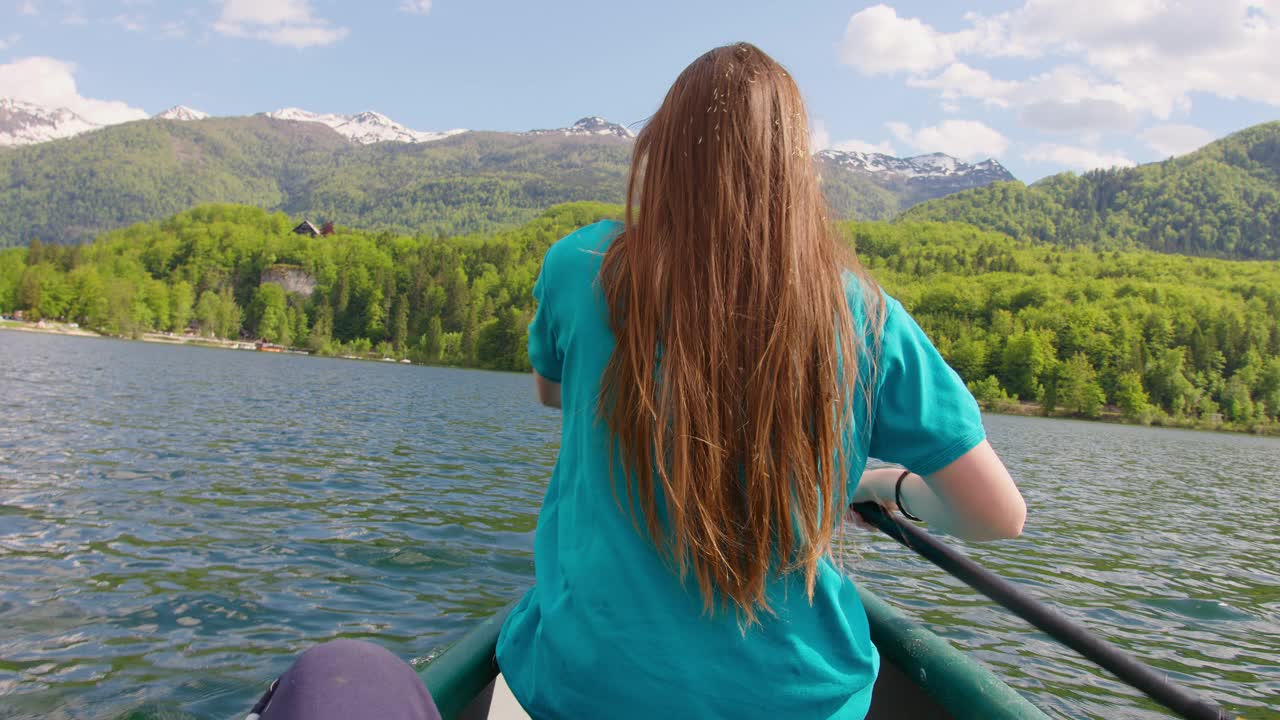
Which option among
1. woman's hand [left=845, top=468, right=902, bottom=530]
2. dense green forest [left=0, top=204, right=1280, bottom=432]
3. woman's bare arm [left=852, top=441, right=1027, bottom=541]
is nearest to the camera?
woman's bare arm [left=852, top=441, right=1027, bottom=541]

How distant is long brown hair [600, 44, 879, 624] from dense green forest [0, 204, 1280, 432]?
9519 centimetres

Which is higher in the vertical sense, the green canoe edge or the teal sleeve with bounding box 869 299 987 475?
Answer: the teal sleeve with bounding box 869 299 987 475

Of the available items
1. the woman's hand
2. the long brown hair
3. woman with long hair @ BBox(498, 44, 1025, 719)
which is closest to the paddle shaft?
the woman's hand

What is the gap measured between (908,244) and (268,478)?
152 metres

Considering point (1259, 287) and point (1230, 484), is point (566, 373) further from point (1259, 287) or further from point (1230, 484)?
point (1259, 287)

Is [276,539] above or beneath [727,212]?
beneath

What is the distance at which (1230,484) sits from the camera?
26781 mm

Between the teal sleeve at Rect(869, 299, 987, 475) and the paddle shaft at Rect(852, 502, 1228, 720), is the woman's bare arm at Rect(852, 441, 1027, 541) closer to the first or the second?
the teal sleeve at Rect(869, 299, 987, 475)

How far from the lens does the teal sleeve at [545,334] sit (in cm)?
174

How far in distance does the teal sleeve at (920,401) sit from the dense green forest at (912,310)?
95.1 meters

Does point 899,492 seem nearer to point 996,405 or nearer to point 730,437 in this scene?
point 730,437

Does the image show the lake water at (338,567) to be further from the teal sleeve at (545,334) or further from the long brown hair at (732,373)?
the long brown hair at (732,373)

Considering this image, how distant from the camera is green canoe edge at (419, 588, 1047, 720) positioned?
245 centimetres

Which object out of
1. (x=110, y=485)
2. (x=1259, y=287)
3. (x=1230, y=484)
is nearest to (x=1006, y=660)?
(x=110, y=485)
